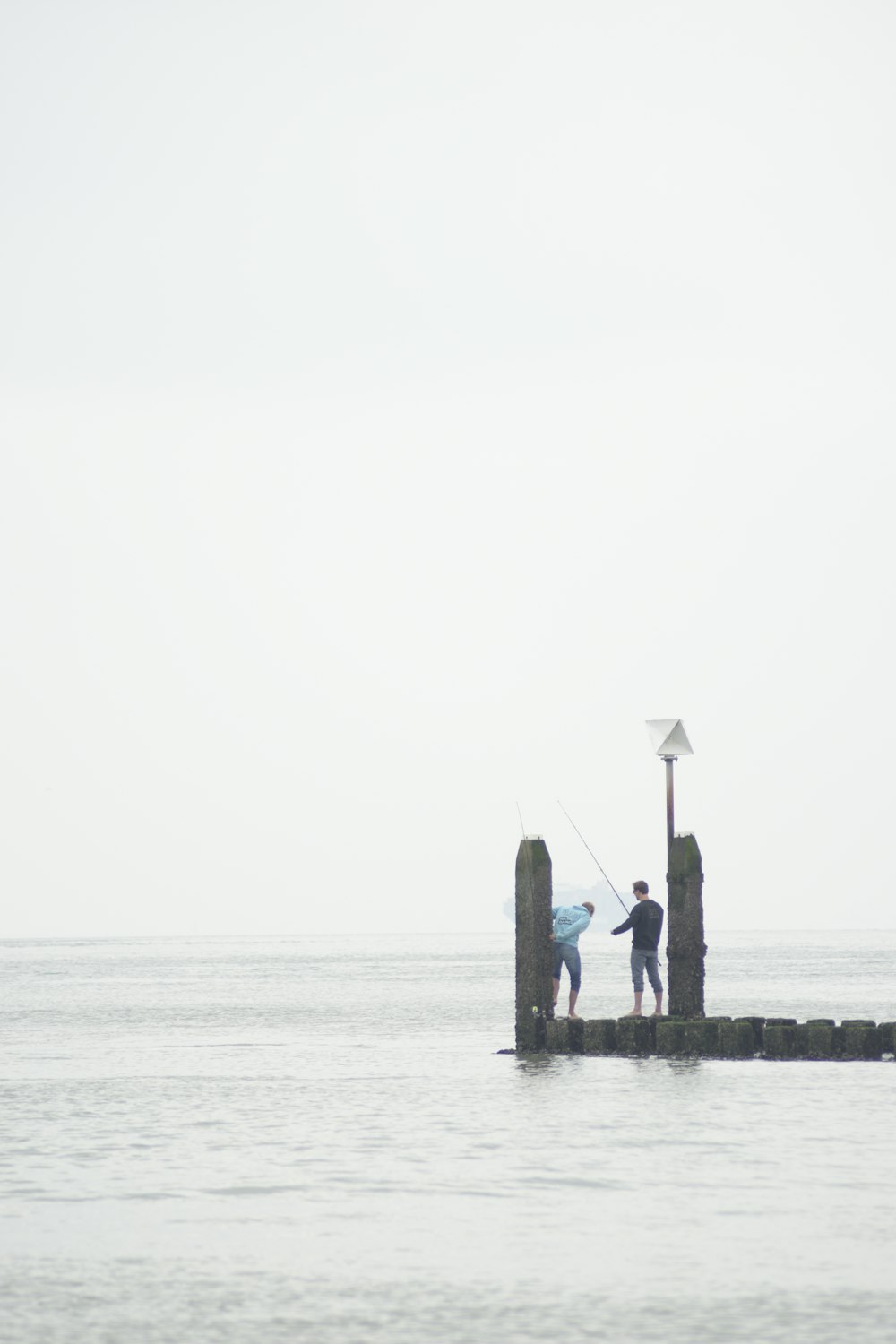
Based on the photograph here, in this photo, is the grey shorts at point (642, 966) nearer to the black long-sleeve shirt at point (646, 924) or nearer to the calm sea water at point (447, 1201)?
the black long-sleeve shirt at point (646, 924)

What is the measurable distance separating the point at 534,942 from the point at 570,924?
5.41 ft

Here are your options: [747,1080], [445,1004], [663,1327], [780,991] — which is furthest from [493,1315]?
[780,991]

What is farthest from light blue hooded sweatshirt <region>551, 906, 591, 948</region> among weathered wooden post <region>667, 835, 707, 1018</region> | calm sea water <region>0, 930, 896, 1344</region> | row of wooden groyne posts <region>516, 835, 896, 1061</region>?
calm sea water <region>0, 930, 896, 1344</region>

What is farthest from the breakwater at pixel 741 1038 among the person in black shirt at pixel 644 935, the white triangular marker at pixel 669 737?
the white triangular marker at pixel 669 737

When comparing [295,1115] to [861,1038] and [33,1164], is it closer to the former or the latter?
[33,1164]

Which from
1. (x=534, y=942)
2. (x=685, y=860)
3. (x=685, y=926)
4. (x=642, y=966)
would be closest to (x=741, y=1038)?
(x=685, y=926)

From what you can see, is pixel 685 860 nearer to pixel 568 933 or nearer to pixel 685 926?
pixel 685 926

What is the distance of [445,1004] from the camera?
4578 cm

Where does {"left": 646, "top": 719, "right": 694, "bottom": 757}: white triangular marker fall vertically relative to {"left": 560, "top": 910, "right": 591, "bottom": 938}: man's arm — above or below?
above

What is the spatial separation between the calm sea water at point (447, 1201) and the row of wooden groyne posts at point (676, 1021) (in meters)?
0.27

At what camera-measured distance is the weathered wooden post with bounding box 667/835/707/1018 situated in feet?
71.9

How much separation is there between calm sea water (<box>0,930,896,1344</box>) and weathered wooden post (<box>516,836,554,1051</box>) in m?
0.47

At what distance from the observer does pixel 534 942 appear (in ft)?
72.0

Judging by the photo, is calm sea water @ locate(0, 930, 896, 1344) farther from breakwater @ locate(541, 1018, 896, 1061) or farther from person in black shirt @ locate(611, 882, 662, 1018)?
person in black shirt @ locate(611, 882, 662, 1018)
